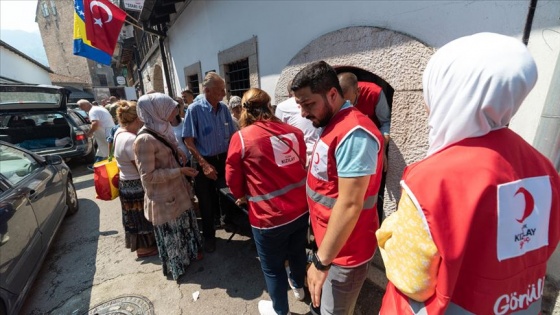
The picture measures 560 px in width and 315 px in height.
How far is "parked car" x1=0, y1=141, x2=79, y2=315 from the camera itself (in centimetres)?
212

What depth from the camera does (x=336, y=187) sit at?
52.9 inches

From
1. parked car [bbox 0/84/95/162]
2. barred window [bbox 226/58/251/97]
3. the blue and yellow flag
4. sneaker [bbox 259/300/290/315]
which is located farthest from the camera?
parked car [bbox 0/84/95/162]

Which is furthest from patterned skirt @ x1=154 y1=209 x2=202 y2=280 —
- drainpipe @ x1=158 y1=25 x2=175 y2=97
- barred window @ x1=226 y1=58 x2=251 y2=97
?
drainpipe @ x1=158 y1=25 x2=175 y2=97

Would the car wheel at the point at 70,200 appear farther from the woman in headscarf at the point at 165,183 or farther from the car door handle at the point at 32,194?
the woman in headscarf at the point at 165,183

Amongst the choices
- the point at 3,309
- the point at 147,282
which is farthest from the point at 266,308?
the point at 3,309

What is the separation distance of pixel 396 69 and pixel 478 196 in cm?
185

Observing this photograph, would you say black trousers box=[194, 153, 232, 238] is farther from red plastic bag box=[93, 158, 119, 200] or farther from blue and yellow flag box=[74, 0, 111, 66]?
blue and yellow flag box=[74, 0, 111, 66]

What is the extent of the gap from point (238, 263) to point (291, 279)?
809mm

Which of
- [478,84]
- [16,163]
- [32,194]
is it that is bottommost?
[32,194]

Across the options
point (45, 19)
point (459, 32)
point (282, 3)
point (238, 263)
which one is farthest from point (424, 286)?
point (45, 19)

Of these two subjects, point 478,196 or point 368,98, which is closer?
point 478,196

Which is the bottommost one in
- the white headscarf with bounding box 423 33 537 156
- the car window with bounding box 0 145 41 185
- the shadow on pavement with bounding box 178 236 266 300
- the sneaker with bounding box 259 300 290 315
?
the shadow on pavement with bounding box 178 236 266 300

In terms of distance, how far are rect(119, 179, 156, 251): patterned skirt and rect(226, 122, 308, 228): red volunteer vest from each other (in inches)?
62.1

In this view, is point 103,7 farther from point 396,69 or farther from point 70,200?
point 396,69
